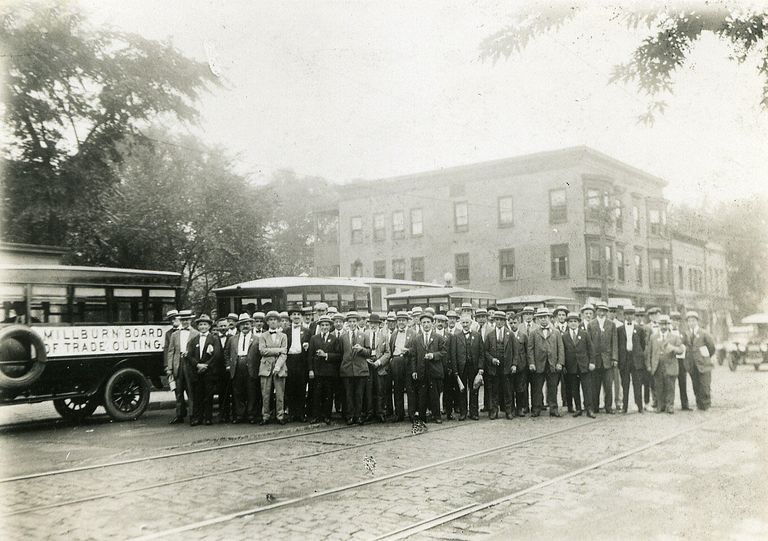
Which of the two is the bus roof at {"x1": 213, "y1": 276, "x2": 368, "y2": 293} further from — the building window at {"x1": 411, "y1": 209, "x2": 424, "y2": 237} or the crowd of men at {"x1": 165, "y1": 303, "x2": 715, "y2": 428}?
the building window at {"x1": 411, "y1": 209, "x2": 424, "y2": 237}

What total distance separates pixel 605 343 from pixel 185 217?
48.1 ft

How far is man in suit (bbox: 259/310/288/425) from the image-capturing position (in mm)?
11469

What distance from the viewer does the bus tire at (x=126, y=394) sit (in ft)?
38.7

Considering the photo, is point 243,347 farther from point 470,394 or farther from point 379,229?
point 379,229

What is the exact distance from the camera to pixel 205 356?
456 inches

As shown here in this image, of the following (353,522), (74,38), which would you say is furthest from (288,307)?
(353,522)

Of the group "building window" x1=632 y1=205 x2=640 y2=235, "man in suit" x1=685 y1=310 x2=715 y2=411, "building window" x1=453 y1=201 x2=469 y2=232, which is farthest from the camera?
"building window" x1=632 y1=205 x2=640 y2=235

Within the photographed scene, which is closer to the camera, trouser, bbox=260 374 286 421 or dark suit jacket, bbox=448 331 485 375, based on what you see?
trouser, bbox=260 374 286 421

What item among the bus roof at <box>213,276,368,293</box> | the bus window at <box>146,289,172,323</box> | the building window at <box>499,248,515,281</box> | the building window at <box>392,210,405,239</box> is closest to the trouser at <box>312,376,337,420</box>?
the bus window at <box>146,289,172,323</box>

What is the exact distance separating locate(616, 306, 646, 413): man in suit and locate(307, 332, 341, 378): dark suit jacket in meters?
5.38

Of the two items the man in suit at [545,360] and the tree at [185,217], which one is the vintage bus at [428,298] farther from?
the man in suit at [545,360]

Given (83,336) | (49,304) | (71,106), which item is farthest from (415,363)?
(71,106)

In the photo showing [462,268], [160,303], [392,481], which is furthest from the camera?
[462,268]

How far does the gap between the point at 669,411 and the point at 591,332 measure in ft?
6.64
